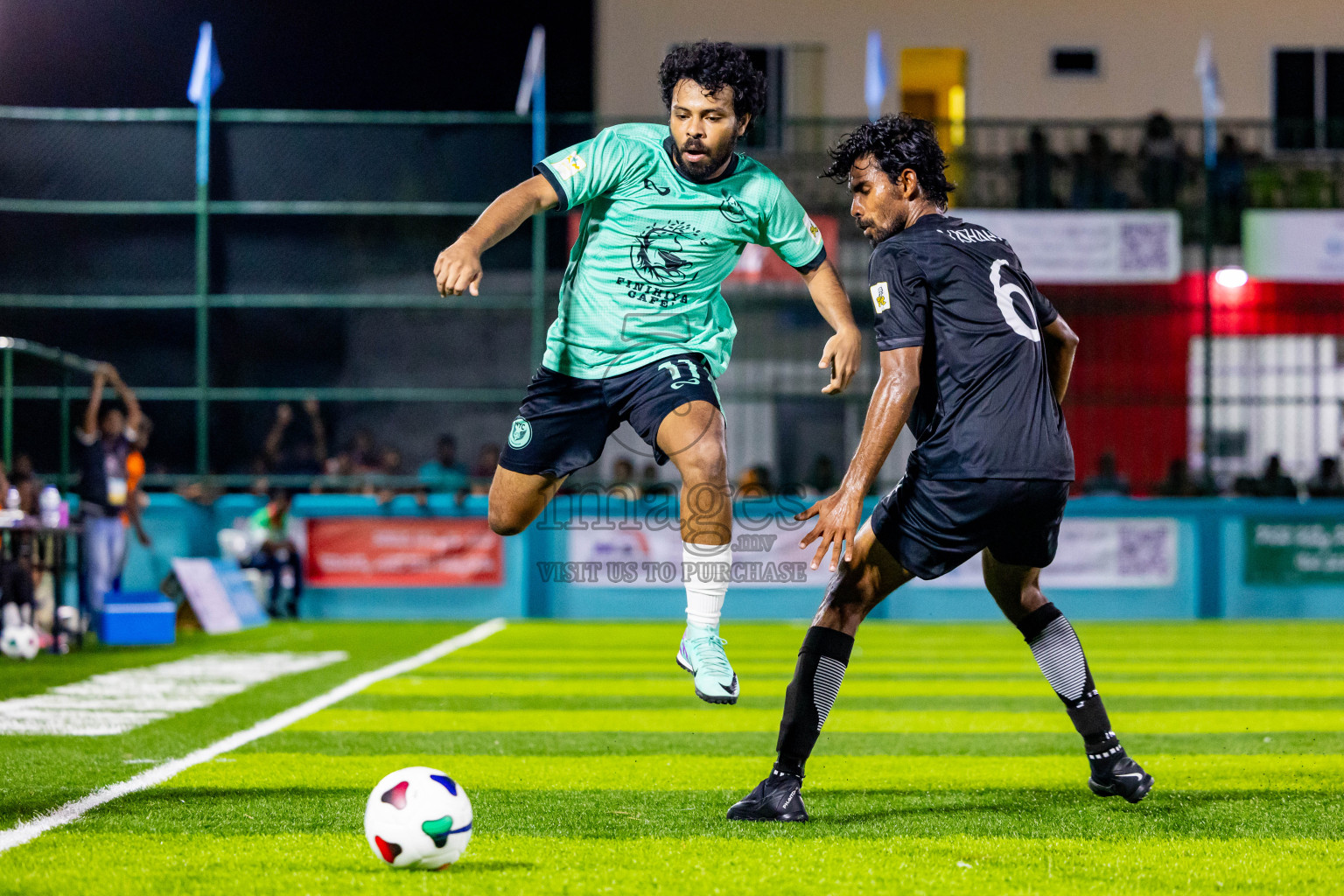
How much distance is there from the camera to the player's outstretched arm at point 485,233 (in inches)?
163

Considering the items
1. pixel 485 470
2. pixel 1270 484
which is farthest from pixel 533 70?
pixel 1270 484

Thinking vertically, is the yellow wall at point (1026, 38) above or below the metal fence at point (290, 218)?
above

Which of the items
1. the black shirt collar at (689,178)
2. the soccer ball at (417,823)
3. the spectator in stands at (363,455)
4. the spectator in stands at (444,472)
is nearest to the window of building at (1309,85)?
the spectator in stands at (444,472)

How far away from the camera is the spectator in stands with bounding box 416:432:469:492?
16406mm

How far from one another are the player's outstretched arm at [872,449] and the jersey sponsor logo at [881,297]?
0.16 metres

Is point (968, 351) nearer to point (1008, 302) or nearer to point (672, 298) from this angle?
point (1008, 302)

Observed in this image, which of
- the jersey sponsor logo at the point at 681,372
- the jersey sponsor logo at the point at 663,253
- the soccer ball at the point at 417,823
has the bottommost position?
the soccer ball at the point at 417,823

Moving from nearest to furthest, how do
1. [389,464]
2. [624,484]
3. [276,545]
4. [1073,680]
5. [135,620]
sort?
[1073,680], [135,620], [276,545], [624,484], [389,464]

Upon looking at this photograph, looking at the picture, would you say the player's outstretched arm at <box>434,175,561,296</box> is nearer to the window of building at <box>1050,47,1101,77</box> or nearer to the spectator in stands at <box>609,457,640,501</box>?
the spectator in stands at <box>609,457,640,501</box>

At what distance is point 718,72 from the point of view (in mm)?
4633

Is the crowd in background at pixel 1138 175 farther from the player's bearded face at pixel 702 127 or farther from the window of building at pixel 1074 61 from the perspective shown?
the player's bearded face at pixel 702 127

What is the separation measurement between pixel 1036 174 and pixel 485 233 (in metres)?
14.2

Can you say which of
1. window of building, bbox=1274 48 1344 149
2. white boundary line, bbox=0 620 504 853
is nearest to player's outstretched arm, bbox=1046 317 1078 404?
white boundary line, bbox=0 620 504 853

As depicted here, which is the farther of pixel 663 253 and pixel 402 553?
pixel 402 553
